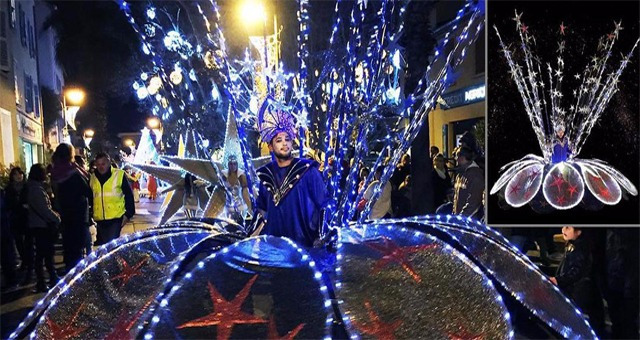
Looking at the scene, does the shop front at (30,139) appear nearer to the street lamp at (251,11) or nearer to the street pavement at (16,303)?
the street pavement at (16,303)

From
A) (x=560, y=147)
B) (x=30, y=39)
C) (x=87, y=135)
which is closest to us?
(x=560, y=147)

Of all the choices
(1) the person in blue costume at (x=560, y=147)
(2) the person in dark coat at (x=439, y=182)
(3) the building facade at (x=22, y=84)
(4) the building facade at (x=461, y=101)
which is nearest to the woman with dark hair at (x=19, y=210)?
(3) the building facade at (x=22, y=84)

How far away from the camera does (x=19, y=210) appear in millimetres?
6188

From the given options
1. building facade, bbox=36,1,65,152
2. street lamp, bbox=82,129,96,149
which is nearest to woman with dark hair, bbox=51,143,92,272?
building facade, bbox=36,1,65,152

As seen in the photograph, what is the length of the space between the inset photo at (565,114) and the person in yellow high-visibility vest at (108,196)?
422cm

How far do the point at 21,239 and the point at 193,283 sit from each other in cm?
591

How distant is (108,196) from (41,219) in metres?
0.74

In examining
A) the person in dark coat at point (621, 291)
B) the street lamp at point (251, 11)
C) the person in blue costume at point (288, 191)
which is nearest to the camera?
the person in blue costume at point (288, 191)

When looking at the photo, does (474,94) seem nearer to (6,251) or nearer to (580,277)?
(580,277)

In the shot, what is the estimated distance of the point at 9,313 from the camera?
16.6 ft

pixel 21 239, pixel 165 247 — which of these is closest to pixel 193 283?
pixel 165 247

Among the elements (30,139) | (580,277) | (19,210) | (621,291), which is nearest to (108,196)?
(19,210)

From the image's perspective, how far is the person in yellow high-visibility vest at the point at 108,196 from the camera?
6.00 m

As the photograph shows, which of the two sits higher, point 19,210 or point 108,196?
point 108,196
